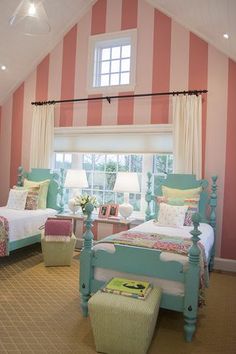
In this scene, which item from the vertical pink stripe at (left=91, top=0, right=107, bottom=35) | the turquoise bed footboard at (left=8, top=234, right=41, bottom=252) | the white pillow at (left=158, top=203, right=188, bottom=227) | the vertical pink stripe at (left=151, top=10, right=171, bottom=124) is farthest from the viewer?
the vertical pink stripe at (left=91, top=0, right=107, bottom=35)

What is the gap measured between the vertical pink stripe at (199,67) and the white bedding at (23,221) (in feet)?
7.81

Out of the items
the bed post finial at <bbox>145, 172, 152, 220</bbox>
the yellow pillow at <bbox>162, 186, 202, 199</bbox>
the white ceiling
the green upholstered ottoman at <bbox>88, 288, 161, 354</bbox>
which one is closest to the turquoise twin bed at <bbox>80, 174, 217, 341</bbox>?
the green upholstered ottoman at <bbox>88, 288, 161, 354</bbox>

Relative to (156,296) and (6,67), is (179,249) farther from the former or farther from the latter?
(6,67)

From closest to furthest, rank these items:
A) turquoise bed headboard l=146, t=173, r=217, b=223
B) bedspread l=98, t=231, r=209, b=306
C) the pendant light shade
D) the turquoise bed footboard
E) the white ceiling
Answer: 1. bedspread l=98, t=231, r=209, b=306
2. the pendant light shade
3. the white ceiling
4. the turquoise bed footboard
5. turquoise bed headboard l=146, t=173, r=217, b=223

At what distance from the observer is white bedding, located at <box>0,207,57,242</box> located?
3.77m

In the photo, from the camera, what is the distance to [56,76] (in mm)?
5066

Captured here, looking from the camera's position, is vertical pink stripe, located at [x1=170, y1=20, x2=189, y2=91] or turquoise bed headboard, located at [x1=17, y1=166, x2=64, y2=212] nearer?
vertical pink stripe, located at [x1=170, y1=20, x2=189, y2=91]

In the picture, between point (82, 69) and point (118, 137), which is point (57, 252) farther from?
point (82, 69)

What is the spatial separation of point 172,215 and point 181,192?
488 mm

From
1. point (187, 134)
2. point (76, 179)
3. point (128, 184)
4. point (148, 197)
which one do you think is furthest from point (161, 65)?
point (76, 179)

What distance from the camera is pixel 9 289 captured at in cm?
308

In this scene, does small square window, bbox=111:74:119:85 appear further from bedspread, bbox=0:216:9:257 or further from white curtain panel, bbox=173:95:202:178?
bedspread, bbox=0:216:9:257

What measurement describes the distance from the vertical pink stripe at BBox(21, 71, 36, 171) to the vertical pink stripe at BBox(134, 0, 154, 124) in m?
1.93

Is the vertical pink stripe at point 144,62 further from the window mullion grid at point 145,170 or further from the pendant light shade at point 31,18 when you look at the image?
the pendant light shade at point 31,18
